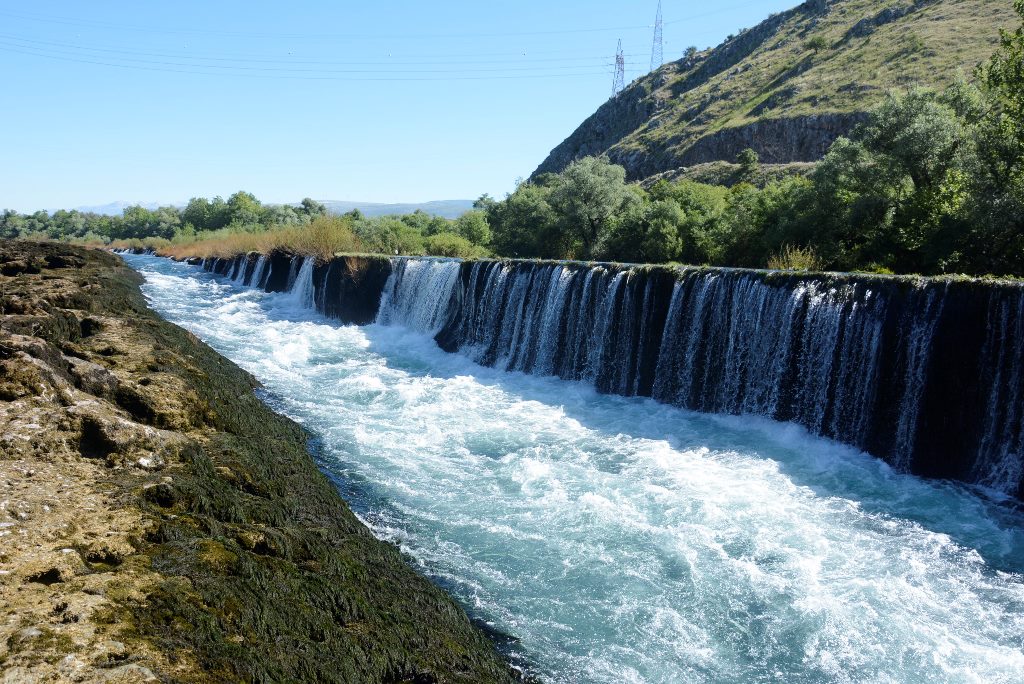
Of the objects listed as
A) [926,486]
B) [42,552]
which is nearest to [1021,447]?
[926,486]

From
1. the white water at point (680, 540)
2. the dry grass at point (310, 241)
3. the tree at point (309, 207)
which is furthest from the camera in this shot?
the tree at point (309, 207)

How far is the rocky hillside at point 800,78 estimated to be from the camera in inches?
2056

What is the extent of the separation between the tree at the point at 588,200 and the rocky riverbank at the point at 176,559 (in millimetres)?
27431

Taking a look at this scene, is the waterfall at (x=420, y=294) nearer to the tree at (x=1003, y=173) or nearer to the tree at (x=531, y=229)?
the tree at (x=531, y=229)

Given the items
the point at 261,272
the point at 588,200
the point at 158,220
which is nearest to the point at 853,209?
the point at 588,200

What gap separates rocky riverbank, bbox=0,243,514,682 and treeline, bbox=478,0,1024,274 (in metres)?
16.6

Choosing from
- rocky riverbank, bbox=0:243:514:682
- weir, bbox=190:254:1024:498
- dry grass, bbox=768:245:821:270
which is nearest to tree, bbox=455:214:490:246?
weir, bbox=190:254:1024:498

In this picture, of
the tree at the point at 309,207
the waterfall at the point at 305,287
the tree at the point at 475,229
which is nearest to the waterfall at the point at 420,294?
the waterfall at the point at 305,287

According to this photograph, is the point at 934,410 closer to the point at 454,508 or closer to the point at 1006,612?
the point at 1006,612

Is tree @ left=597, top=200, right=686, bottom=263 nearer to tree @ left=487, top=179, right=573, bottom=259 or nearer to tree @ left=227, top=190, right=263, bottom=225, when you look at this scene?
tree @ left=487, top=179, right=573, bottom=259

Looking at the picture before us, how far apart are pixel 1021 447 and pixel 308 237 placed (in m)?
35.9

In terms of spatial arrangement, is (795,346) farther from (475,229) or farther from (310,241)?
(475,229)

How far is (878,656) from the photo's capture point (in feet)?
23.8

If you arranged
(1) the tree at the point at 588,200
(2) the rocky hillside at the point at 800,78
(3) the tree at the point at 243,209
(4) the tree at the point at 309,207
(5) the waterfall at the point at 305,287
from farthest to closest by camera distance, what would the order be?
(4) the tree at the point at 309,207 < (3) the tree at the point at 243,209 < (2) the rocky hillside at the point at 800,78 < (5) the waterfall at the point at 305,287 < (1) the tree at the point at 588,200
